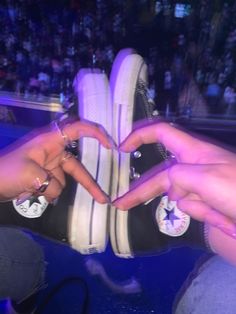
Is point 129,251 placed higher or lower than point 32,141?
lower

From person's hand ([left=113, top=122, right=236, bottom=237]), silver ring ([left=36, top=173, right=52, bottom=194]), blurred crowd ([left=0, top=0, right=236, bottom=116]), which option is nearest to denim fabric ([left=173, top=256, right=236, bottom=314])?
person's hand ([left=113, top=122, right=236, bottom=237])

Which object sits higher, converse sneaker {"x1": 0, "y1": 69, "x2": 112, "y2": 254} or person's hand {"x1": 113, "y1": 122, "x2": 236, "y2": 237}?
person's hand {"x1": 113, "y1": 122, "x2": 236, "y2": 237}

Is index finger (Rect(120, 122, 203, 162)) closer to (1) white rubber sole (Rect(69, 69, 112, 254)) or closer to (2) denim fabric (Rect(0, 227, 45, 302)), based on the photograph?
(1) white rubber sole (Rect(69, 69, 112, 254))

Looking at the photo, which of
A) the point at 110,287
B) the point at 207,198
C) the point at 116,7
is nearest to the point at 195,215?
the point at 207,198

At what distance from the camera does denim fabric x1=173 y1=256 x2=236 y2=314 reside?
1.10 feet

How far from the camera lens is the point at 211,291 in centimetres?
35

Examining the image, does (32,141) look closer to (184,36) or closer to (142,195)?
(142,195)

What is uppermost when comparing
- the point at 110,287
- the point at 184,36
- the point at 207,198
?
the point at 184,36

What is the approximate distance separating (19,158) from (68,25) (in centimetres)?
115

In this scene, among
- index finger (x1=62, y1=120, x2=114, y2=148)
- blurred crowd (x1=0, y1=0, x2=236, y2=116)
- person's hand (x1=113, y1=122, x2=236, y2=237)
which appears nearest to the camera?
person's hand (x1=113, y1=122, x2=236, y2=237)

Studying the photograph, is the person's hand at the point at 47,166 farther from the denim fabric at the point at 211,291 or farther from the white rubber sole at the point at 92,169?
the denim fabric at the point at 211,291

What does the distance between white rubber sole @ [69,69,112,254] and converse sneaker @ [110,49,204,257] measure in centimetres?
1

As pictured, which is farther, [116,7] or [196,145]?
[116,7]

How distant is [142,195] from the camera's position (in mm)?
388
